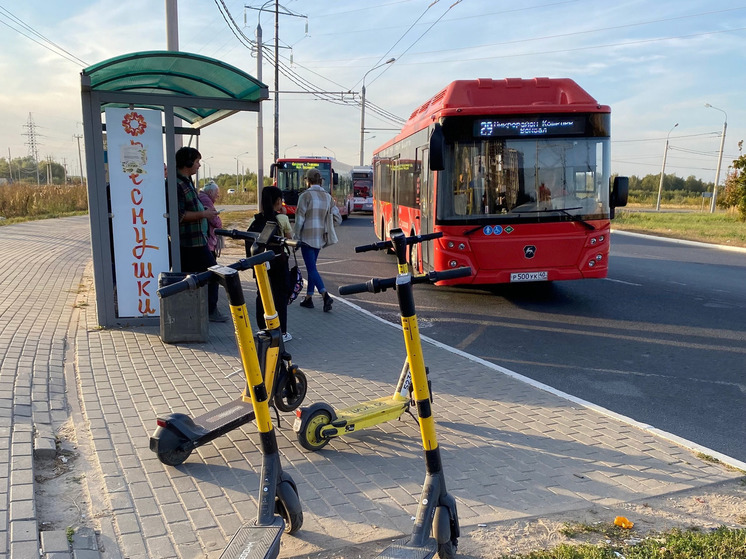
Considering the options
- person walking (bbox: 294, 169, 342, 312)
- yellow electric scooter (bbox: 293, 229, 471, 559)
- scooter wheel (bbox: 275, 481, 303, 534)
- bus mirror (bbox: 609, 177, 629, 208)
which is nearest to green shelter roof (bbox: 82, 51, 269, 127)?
person walking (bbox: 294, 169, 342, 312)

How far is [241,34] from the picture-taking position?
2648 cm

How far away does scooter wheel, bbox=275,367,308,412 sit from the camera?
4633mm

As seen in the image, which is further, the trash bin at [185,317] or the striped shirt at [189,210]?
the striped shirt at [189,210]

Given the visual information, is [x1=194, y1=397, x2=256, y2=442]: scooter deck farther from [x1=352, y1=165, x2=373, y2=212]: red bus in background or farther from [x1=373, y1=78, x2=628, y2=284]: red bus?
[x1=352, y1=165, x2=373, y2=212]: red bus in background

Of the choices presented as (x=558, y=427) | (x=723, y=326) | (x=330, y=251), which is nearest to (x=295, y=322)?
(x=558, y=427)

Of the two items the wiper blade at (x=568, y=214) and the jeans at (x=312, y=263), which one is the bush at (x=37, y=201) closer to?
the jeans at (x=312, y=263)

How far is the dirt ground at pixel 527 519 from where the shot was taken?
3.11 metres

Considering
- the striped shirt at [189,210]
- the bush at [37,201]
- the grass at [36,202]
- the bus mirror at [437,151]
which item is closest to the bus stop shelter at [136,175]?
the striped shirt at [189,210]

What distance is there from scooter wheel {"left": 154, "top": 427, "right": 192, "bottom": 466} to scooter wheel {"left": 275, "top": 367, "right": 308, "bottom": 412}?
0.88m

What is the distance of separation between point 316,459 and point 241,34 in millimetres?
25891

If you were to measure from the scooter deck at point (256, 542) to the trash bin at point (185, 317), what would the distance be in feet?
13.2

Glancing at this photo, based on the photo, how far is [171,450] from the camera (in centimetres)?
383

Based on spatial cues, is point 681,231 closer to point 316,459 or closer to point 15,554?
point 316,459

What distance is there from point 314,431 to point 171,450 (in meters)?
0.92
